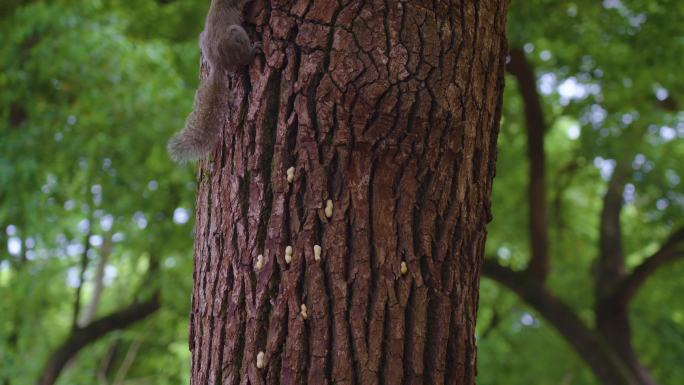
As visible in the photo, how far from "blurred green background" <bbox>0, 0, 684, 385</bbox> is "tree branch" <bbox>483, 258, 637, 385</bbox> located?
1494 millimetres

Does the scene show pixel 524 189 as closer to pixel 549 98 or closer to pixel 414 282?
pixel 549 98

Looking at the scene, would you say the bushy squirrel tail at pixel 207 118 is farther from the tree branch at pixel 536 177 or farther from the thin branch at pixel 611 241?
the thin branch at pixel 611 241

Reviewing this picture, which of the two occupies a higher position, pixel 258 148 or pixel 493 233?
pixel 493 233

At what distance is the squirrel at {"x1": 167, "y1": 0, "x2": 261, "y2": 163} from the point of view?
A: 2084mm

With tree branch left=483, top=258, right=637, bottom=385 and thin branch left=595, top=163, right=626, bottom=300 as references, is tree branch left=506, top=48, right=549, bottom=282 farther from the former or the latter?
thin branch left=595, top=163, right=626, bottom=300

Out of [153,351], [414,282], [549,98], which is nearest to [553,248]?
[549,98]

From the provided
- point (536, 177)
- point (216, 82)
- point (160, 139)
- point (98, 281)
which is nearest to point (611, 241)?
point (536, 177)

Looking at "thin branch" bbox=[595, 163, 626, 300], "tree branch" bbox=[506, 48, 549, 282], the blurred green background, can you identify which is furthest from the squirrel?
"thin branch" bbox=[595, 163, 626, 300]

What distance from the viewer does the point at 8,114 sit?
316 inches

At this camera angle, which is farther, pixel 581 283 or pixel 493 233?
pixel 493 233

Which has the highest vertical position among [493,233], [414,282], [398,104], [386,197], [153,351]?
[493,233]

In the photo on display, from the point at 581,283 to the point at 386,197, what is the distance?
9.29 meters

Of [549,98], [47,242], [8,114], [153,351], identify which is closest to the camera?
[47,242]

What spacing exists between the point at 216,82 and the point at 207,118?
0.33 feet
